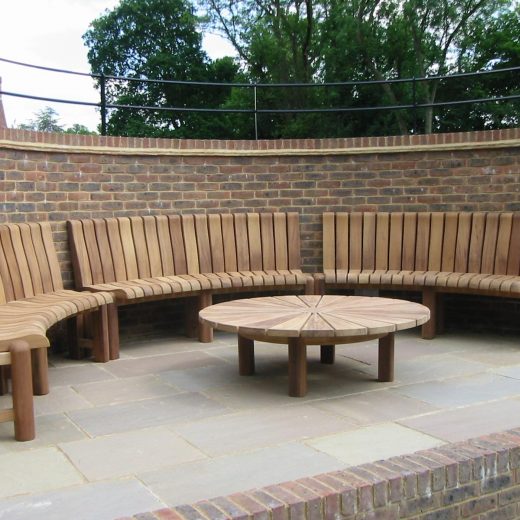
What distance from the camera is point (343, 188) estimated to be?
6848 millimetres

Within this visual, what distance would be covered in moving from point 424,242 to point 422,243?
0.8 inches

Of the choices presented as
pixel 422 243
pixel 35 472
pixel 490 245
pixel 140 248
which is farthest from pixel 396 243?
pixel 35 472

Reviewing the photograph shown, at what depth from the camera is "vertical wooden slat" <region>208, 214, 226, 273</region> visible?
6387mm

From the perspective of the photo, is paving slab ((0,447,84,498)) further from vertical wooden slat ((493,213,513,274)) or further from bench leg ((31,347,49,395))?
vertical wooden slat ((493,213,513,274))

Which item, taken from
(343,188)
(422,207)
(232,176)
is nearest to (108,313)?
(232,176)

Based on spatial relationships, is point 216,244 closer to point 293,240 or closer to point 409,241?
point 293,240

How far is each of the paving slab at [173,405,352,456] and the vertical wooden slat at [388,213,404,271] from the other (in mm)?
2841

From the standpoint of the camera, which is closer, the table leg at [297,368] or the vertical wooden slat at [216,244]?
the table leg at [297,368]

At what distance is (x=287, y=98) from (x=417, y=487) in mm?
20238

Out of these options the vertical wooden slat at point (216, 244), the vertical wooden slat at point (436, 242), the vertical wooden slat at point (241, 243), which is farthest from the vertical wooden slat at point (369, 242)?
the vertical wooden slat at point (216, 244)

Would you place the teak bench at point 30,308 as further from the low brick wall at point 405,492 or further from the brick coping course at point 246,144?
the low brick wall at point 405,492

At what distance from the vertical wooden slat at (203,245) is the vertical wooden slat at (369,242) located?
1.48 meters

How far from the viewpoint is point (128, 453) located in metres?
3.23

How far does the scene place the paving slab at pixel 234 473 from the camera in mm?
2773
